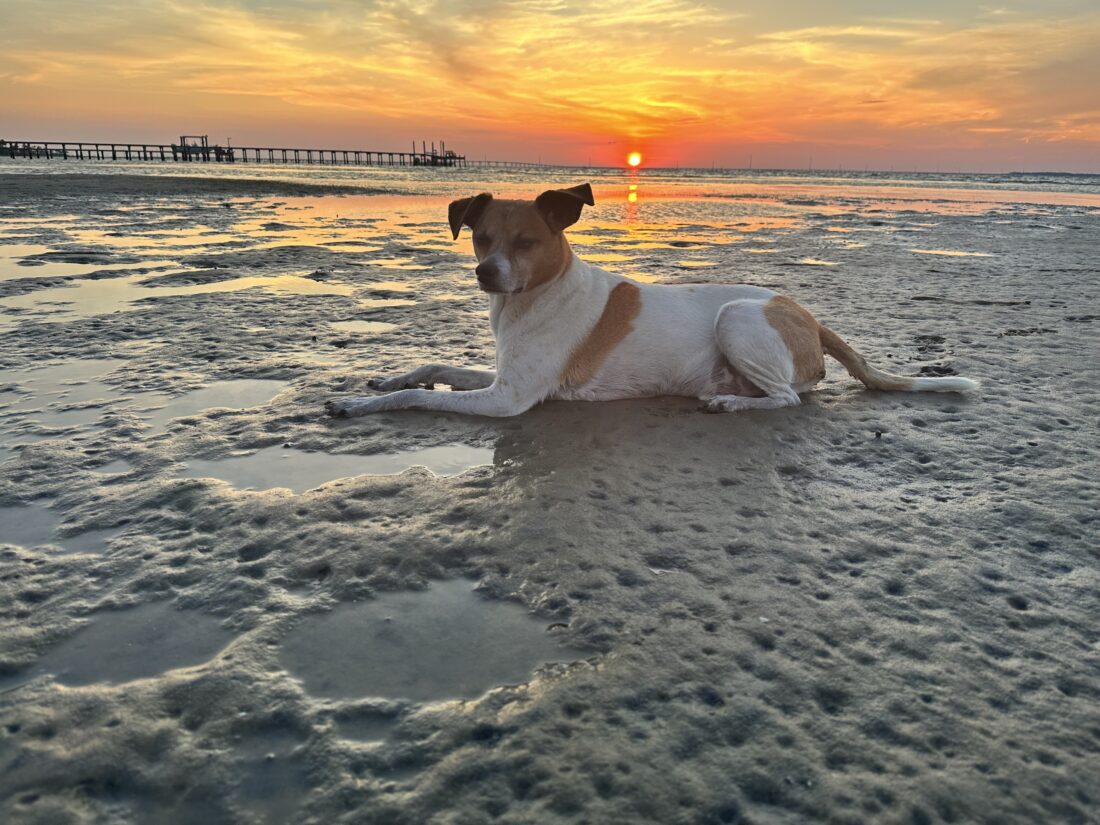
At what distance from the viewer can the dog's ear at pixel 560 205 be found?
4.85 m

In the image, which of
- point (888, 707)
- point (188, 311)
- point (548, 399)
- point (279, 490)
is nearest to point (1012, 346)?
point (548, 399)

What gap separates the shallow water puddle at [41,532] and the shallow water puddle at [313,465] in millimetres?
622

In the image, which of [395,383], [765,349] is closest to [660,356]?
[765,349]

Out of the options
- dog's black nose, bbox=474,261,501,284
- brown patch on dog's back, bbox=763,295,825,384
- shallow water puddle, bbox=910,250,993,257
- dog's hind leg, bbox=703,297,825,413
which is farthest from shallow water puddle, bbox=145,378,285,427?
shallow water puddle, bbox=910,250,993,257

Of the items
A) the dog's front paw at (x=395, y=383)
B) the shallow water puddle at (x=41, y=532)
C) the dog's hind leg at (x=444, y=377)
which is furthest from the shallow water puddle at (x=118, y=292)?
the shallow water puddle at (x=41, y=532)

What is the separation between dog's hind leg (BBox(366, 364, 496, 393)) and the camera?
530 centimetres

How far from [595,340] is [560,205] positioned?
37.7 inches

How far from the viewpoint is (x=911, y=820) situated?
1708 mm

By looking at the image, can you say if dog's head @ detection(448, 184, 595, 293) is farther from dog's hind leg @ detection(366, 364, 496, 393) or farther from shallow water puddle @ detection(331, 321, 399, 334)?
shallow water puddle @ detection(331, 321, 399, 334)

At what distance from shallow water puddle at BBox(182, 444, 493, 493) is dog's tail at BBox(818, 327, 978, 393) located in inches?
115

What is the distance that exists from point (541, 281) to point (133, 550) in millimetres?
2993

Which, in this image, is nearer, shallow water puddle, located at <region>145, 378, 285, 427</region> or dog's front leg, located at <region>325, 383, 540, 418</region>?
shallow water puddle, located at <region>145, 378, 285, 427</region>

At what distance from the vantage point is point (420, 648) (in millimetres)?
2330

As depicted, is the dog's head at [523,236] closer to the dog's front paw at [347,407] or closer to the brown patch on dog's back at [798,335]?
the dog's front paw at [347,407]
